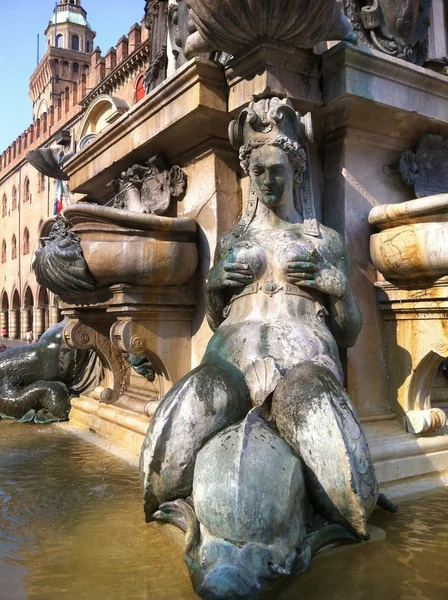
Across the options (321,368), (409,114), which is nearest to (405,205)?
(409,114)

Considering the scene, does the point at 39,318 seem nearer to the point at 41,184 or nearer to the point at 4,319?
the point at 41,184

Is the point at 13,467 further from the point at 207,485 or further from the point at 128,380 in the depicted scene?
the point at 207,485

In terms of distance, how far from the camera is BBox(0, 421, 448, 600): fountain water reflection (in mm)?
1646

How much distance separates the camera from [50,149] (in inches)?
217

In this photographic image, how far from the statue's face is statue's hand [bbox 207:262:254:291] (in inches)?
12.4

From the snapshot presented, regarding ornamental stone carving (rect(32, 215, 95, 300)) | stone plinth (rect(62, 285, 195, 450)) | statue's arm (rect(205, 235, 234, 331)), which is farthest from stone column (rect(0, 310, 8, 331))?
statue's arm (rect(205, 235, 234, 331))

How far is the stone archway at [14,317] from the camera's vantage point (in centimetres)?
3859

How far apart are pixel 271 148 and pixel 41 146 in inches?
1404

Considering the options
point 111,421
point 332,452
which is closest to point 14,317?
point 111,421

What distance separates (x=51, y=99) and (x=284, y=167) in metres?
48.0

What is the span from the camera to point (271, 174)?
240 cm

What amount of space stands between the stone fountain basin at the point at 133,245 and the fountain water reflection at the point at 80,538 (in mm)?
1009

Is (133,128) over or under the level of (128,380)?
over

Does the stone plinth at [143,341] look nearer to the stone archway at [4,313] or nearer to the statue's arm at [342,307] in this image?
the statue's arm at [342,307]
